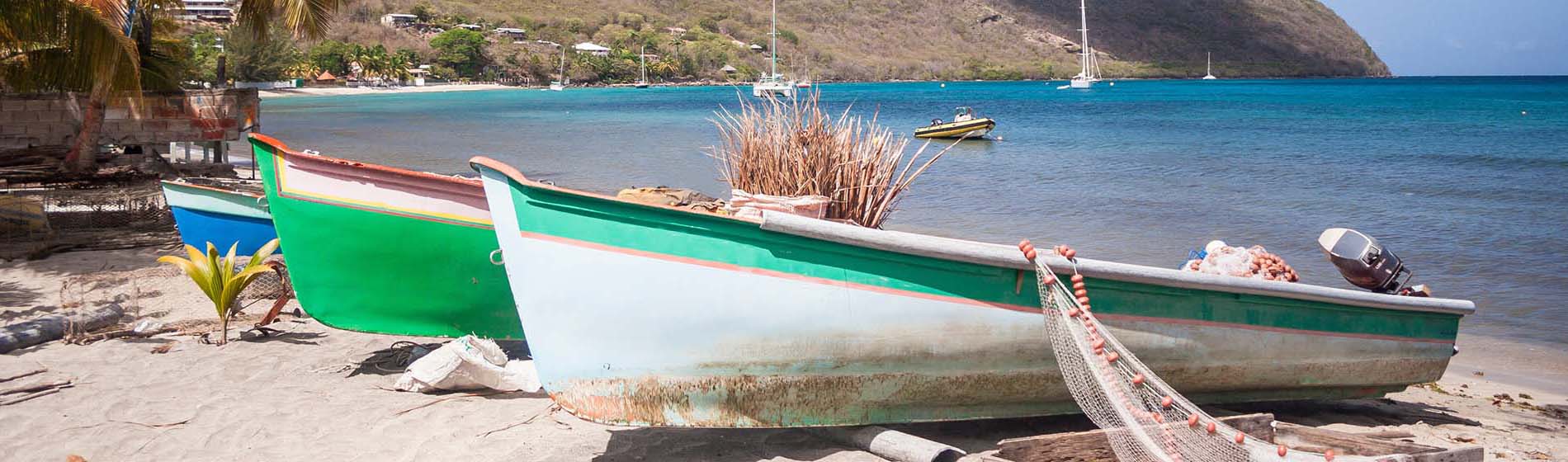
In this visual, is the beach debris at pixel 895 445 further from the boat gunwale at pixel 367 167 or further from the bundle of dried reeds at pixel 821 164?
the boat gunwale at pixel 367 167

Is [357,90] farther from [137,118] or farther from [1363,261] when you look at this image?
[1363,261]

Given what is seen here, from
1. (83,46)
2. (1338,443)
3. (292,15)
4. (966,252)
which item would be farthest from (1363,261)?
(292,15)

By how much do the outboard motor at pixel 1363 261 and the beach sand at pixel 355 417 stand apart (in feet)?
2.64

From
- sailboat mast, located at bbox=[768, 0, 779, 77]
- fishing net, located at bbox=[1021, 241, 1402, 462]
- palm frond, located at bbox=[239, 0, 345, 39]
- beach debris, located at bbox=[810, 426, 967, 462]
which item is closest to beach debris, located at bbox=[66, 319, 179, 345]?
beach debris, located at bbox=[810, 426, 967, 462]

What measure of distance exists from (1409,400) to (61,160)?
12.6 meters

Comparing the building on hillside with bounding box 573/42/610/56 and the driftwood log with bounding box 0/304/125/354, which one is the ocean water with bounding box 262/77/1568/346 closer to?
the driftwood log with bounding box 0/304/125/354

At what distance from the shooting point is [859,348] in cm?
505

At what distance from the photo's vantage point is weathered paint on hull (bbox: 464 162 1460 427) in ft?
15.9

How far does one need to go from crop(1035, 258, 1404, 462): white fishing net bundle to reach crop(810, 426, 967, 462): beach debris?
67 cm

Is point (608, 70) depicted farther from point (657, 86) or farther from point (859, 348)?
point (859, 348)

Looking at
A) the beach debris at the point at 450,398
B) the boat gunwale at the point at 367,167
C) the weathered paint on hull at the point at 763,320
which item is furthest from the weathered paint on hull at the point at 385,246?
the weathered paint on hull at the point at 763,320

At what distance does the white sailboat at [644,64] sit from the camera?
137 m

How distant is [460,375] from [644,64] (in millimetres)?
133977

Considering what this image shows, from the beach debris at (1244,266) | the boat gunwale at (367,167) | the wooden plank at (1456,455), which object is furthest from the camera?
the boat gunwale at (367,167)
